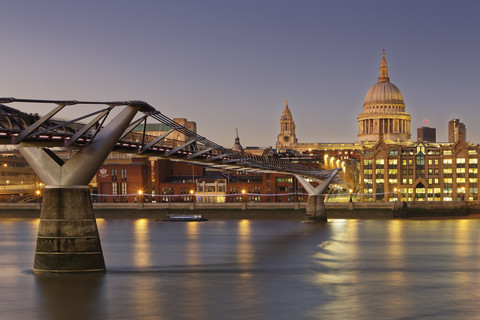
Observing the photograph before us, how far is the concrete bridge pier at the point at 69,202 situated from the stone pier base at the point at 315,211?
56715 millimetres

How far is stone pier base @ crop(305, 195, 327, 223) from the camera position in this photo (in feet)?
302

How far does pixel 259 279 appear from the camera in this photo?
1609 inches

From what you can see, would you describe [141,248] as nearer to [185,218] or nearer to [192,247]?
[192,247]

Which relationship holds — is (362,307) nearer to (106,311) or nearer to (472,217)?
(106,311)

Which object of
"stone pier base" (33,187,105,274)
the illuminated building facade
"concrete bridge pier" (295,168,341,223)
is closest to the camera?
"stone pier base" (33,187,105,274)

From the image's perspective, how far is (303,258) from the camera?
5216 cm

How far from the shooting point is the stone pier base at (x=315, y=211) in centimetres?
9206

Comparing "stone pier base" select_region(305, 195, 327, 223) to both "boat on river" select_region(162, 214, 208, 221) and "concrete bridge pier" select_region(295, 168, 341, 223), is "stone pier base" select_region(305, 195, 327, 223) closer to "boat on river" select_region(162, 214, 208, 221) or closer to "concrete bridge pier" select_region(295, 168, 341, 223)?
"concrete bridge pier" select_region(295, 168, 341, 223)

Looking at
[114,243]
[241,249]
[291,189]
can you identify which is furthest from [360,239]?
[291,189]

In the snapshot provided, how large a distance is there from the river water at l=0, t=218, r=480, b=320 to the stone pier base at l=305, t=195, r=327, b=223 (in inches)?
766

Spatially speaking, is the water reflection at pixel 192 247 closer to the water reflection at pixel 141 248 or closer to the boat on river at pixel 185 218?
the water reflection at pixel 141 248

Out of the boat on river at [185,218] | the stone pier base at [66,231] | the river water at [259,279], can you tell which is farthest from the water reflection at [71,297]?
the boat on river at [185,218]

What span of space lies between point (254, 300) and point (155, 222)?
66.1 m

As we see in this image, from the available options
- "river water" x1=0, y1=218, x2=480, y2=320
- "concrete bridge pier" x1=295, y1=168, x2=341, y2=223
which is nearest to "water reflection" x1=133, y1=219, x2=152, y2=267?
"river water" x1=0, y1=218, x2=480, y2=320
